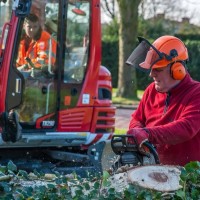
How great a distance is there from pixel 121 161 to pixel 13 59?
4.38 metres

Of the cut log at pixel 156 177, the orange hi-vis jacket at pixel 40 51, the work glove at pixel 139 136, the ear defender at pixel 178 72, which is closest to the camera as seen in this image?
the cut log at pixel 156 177

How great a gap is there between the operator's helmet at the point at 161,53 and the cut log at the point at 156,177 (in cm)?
93

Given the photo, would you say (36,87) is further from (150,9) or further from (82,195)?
(150,9)

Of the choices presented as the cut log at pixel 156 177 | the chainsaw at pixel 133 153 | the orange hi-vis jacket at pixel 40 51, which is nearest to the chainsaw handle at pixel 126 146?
the chainsaw at pixel 133 153

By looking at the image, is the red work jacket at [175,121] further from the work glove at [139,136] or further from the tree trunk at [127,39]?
the tree trunk at [127,39]

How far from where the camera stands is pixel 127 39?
22.4 m

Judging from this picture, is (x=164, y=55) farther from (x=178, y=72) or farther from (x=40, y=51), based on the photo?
(x=40, y=51)

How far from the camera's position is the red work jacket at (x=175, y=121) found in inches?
156

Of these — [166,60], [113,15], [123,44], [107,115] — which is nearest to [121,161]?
[166,60]

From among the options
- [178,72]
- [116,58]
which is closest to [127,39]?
[116,58]

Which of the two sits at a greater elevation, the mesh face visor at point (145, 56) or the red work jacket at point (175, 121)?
the mesh face visor at point (145, 56)

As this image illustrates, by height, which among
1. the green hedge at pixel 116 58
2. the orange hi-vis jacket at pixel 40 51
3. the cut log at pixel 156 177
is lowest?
the green hedge at pixel 116 58

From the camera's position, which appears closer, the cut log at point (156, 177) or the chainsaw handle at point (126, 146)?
the cut log at point (156, 177)

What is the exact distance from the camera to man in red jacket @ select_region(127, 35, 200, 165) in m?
3.96
